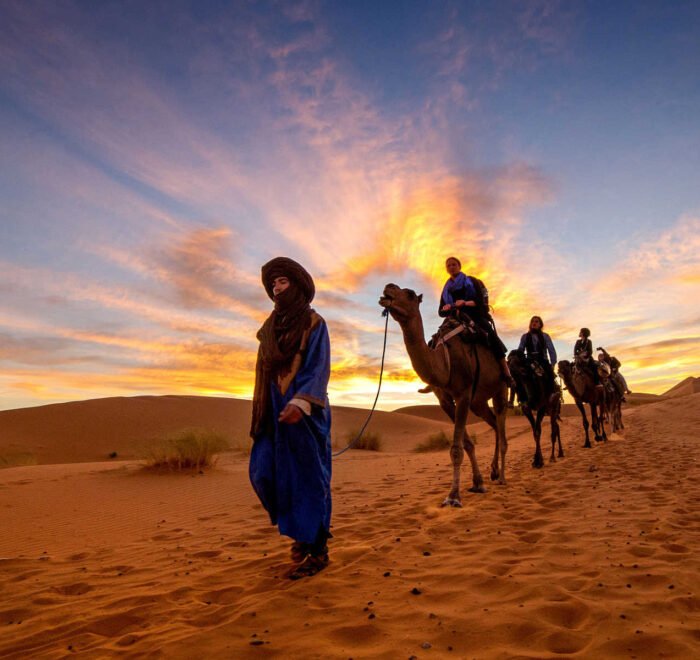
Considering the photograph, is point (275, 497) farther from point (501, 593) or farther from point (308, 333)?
point (501, 593)

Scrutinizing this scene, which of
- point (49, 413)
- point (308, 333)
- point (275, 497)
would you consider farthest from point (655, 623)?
point (49, 413)

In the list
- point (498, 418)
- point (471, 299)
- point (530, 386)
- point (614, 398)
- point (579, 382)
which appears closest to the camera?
point (471, 299)

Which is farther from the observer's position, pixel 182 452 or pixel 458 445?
pixel 182 452

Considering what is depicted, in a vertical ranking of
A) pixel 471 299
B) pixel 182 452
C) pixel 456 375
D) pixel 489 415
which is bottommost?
pixel 182 452

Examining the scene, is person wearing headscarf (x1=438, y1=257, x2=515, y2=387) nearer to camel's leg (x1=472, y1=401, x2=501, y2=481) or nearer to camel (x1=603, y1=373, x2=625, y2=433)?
camel's leg (x1=472, y1=401, x2=501, y2=481)

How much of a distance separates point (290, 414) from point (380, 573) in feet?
4.65

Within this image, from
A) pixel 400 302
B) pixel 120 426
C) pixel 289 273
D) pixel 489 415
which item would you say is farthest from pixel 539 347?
pixel 120 426

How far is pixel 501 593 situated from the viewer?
121 inches

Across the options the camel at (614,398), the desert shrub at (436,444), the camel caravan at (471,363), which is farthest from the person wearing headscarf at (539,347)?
the desert shrub at (436,444)

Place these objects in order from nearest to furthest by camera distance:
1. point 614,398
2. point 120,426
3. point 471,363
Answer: point 471,363 < point 614,398 < point 120,426

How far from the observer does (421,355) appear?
598 centimetres

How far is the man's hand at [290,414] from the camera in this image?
362 cm

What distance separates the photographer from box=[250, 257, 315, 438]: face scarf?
3977 mm

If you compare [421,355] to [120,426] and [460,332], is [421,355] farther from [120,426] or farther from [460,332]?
[120,426]
